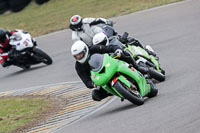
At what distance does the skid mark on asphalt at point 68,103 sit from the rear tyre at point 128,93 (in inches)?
50.0

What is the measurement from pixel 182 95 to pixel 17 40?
326 inches

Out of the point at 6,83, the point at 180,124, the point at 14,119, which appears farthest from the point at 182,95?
the point at 6,83

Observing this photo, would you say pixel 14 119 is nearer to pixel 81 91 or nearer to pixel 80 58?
pixel 81 91

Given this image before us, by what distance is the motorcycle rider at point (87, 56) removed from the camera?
897 centimetres

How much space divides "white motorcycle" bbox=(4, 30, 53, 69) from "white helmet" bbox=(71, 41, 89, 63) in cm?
670

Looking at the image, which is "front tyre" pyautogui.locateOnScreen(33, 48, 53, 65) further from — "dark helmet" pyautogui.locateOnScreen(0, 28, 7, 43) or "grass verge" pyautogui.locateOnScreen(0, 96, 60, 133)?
"grass verge" pyautogui.locateOnScreen(0, 96, 60, 133)

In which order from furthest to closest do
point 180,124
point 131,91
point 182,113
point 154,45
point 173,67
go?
1. point 154,45
2. point 173,67
3. point 131,91
4. point 182,113
5. point 180,124

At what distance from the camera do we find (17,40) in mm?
15828

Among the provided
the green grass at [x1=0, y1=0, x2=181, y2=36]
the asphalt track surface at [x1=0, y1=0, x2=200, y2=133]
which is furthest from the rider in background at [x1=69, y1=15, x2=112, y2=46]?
the green grass at [x1=0, y1=0, x2=181, y2=36]

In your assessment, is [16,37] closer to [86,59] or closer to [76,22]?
[76,22]

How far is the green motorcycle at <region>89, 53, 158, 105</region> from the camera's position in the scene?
333 inches

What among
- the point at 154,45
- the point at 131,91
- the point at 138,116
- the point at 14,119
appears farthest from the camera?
the point at 154,45

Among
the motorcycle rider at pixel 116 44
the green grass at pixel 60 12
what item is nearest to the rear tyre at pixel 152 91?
the motorcycle rider at pixel 116 44

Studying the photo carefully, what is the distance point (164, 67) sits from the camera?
1180cm
